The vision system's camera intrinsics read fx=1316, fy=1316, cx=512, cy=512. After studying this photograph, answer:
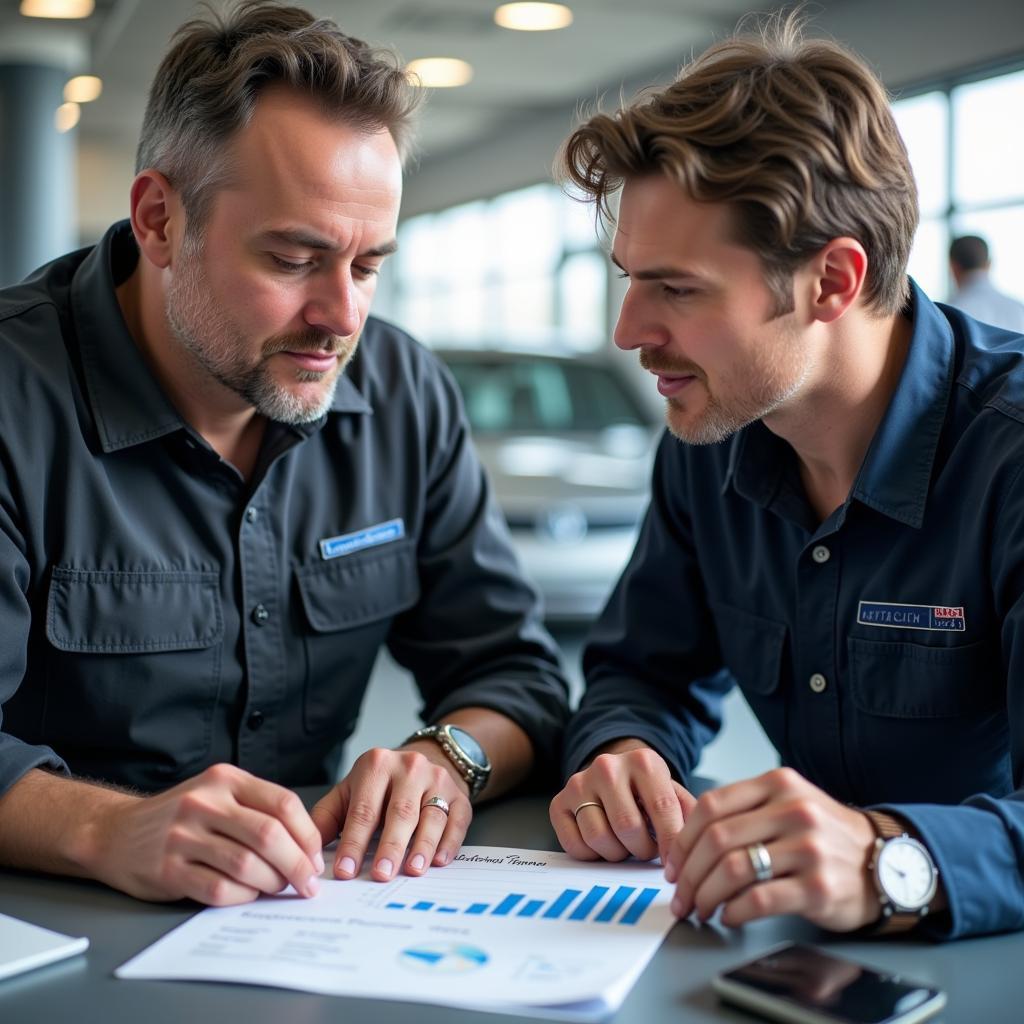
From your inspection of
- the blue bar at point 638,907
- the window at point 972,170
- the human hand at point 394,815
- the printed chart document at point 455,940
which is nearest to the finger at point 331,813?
the human hand at point 394,815

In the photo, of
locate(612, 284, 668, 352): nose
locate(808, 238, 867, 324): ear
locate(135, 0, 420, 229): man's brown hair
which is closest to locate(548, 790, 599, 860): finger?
locate(612, 284, 668, 352): nose

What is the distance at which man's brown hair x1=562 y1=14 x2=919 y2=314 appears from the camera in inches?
59.1

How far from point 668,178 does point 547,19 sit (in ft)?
23.4

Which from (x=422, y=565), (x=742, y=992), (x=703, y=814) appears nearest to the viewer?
(x=742, y=992)

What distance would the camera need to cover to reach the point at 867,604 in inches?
62.2

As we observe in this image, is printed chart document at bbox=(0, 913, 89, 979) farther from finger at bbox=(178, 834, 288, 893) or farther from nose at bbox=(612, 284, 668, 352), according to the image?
nose at bbox=(612, 284, 668, 352)

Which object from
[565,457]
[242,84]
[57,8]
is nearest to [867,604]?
[242,84]

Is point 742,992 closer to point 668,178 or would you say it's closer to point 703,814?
point 703,814

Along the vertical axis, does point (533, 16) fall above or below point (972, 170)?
above

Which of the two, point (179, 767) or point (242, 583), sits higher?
point (242, 583)

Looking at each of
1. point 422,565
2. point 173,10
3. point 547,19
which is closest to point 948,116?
point 547,19

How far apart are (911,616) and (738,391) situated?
1.09ft

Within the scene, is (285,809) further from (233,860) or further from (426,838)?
(426,838)

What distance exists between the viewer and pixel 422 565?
79.4 inches
